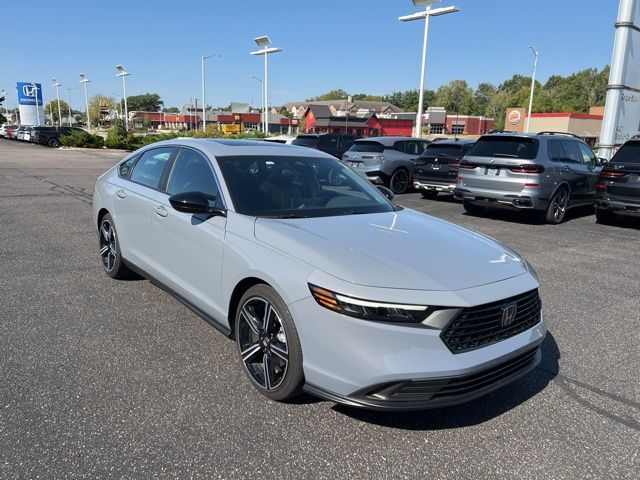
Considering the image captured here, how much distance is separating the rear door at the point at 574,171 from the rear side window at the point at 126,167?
848 cm

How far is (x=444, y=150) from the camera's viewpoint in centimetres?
1352

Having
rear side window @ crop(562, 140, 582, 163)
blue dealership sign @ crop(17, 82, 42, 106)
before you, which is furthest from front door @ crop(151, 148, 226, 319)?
blue dealership sign @ crop(17, 82, 42, 106)

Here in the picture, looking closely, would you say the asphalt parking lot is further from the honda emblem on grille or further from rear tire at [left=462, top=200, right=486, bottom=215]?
rear tire at [left=462, top=200, right=486, bottom=215]

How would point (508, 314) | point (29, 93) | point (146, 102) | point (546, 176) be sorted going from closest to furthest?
point (508, 314)
point (546, 176)
point (29, 93)
point (146, 102)

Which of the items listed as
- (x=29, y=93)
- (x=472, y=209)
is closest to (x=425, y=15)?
(x=472, y=209)

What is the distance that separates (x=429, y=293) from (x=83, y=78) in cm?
7418

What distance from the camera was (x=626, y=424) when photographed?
312 centimetres

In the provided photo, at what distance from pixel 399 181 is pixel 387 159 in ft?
2.87

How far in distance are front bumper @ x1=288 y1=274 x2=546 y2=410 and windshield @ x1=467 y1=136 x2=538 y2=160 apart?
803 centimetres

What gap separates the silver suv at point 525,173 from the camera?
9.83 m

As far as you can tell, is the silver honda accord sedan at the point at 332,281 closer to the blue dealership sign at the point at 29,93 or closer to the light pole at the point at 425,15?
the light pole at the point at 425,15

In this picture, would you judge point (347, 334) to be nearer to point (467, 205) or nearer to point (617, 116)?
point (467, 205)

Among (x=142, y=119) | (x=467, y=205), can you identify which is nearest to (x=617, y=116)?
(x=467, y=205)

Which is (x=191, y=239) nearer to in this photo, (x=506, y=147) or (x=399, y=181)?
(x=506, y=147)
